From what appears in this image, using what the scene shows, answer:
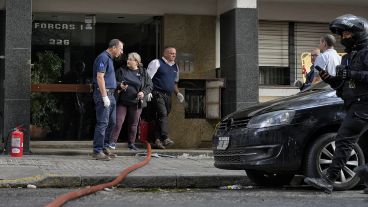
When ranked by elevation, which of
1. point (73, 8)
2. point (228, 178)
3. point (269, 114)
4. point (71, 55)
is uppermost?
point (73, 8)

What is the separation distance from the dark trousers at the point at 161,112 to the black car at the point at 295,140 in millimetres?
4383

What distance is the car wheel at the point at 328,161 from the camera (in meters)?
7.50

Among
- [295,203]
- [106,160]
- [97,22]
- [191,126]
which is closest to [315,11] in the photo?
[191,126]

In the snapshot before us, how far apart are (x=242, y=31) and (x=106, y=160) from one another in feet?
13.1

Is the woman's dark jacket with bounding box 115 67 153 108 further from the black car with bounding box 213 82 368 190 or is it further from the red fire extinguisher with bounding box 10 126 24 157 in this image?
the black car with bounding box 213 82 368 190

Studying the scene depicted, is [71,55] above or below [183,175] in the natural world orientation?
above

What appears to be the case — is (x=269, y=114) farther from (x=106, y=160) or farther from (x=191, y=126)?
(x=191, y=126)

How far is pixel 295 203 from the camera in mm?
6617

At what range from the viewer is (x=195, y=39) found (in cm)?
1341

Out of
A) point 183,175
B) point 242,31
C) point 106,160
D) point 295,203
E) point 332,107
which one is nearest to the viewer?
point 295,203

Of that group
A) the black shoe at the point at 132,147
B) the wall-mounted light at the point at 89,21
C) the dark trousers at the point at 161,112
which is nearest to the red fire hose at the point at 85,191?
the black shoe at the point at 132,147

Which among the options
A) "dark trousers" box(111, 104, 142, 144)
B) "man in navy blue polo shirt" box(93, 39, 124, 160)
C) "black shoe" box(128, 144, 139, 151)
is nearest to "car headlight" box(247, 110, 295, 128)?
"man in navy blue polo shirt" box(93, 39, 124, 160)

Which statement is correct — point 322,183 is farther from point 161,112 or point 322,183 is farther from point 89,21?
point 89,21

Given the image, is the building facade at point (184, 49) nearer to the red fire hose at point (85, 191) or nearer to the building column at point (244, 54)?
the building column at point (244, 54)
